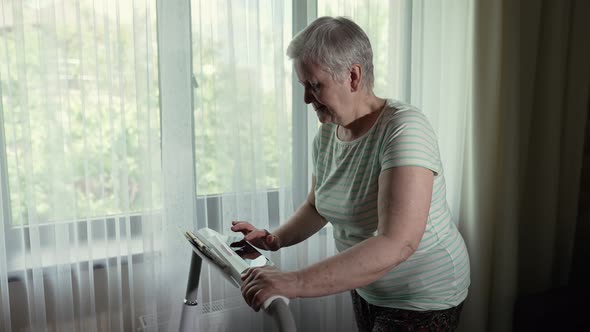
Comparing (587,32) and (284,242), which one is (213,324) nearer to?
(284,242)

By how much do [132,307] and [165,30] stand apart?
40.8 inches

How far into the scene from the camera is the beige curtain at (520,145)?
2182 mm

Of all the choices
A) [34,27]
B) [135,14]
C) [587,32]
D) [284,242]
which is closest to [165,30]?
[135,14]

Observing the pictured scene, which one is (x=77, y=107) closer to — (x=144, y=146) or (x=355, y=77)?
(x=144, y=146)

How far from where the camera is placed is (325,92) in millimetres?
1250

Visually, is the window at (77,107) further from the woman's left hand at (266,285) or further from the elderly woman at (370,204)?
the woman's left hand at (266,285)

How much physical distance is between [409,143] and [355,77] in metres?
0.24

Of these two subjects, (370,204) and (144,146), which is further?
(144,146)

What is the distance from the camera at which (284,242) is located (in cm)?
155

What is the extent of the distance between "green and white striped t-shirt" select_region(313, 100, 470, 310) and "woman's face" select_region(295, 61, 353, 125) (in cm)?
9

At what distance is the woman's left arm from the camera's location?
38.4 inches

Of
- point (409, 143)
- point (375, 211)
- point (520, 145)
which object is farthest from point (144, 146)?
point (520, 145)

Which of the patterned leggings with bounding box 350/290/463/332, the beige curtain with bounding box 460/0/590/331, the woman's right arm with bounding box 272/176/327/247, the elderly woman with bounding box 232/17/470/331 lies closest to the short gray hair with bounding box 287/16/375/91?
the elderly woman with bounding box 232/17/470/331

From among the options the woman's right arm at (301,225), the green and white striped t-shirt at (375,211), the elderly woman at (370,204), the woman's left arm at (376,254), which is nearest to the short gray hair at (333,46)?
the elderly woman at (370,204)
